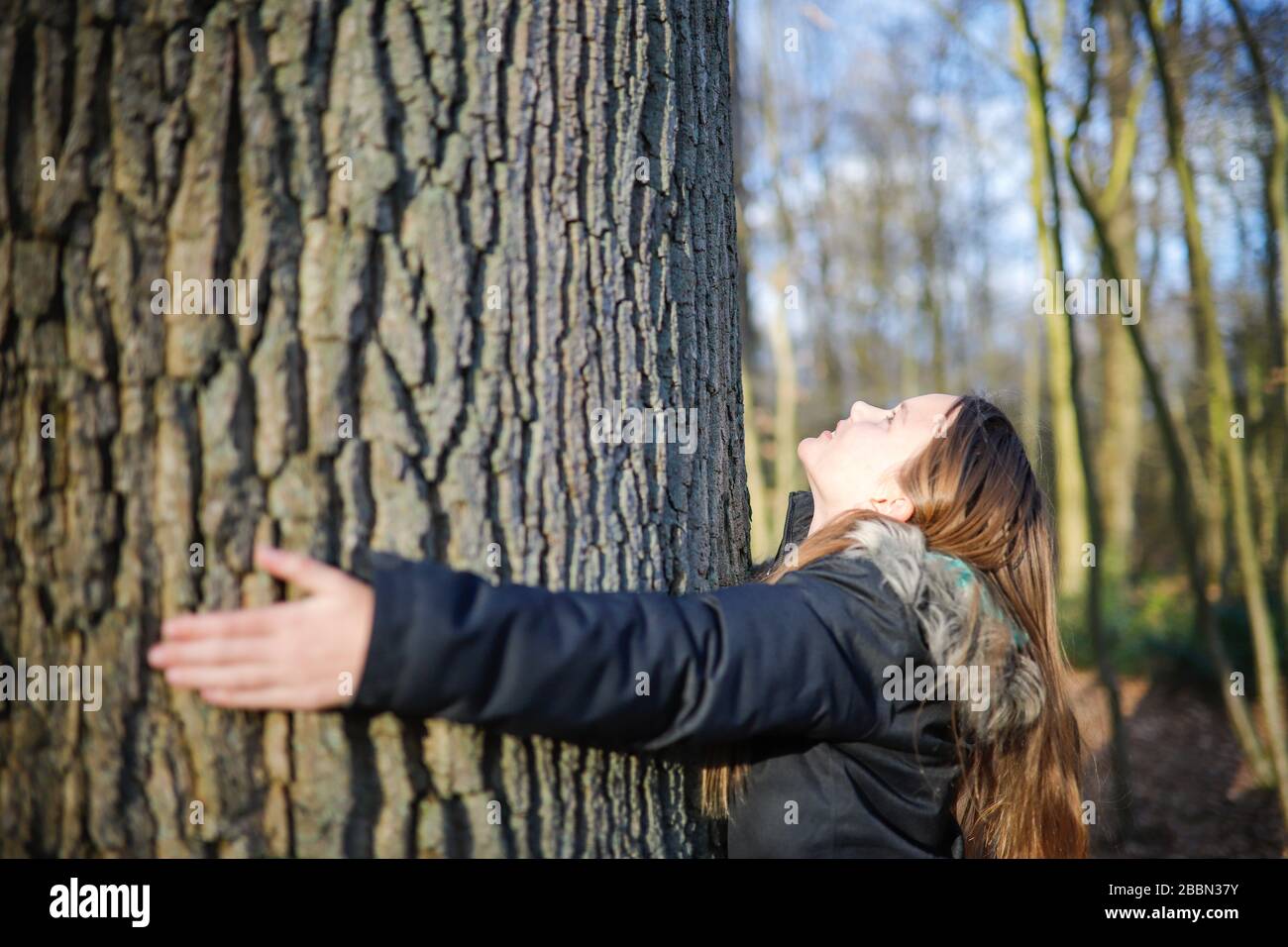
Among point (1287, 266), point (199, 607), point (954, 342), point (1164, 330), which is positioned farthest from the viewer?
point (954, 342)

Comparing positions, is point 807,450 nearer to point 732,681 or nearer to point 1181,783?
point 732,681

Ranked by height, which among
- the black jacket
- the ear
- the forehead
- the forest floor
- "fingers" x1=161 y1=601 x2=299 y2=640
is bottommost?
the forest floor

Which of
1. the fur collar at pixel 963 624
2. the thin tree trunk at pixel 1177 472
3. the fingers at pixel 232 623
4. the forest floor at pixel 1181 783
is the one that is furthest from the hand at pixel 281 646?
the thin tree trunk at pixel 1177 472

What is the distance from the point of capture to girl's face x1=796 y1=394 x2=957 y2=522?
7.00ft

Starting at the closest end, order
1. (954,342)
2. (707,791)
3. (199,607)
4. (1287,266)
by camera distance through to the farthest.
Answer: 1. (199,607)
2. (707,791)
3. (1287,266)
4. (954,342)

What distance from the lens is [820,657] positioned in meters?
1.55

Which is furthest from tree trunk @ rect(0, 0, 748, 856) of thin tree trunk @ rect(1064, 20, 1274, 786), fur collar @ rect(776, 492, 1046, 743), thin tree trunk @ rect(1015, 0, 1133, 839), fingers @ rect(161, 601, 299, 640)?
thin tree trunk @ rect(1064, 20, 1274, 786)

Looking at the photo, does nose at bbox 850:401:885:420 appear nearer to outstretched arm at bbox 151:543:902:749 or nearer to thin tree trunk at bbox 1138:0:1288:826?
outstretched arm at bbox 151:543:902:749

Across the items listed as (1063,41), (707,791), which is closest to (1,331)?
(707,791)

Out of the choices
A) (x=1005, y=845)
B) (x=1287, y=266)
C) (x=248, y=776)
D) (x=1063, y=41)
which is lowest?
(x=1005, y=845)

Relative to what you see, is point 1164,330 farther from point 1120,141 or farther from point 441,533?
point 441,533

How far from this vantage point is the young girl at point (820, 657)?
52.6 inches

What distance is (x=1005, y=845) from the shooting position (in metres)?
2.02
